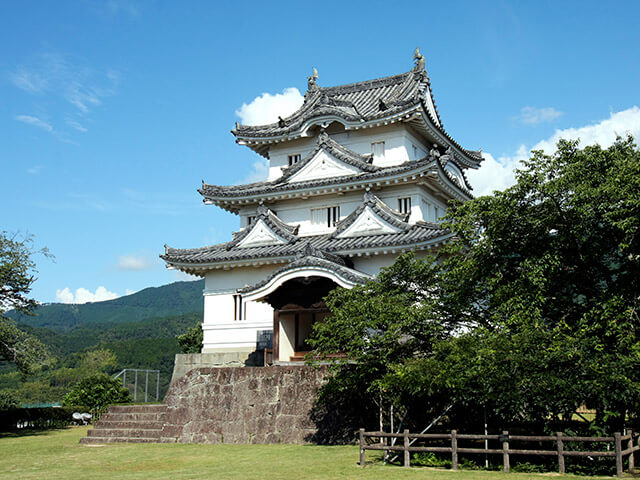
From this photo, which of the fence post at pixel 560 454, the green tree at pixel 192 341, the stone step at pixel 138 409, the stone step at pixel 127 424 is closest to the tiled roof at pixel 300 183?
the stone step at pixel 138 409

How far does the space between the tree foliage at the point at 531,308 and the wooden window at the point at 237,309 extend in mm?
11077

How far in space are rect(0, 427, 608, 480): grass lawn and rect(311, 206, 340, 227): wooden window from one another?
12.1 meters

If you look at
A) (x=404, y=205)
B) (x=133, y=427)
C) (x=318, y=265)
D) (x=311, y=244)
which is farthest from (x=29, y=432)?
(x=404, y=205)

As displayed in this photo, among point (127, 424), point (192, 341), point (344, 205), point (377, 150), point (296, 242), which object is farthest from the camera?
point (192, 341)

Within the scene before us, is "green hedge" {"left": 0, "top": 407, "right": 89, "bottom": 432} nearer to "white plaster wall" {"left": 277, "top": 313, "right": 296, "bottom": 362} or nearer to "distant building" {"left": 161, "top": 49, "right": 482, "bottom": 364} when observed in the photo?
"distant building" {"left": 161, "top": 49, "right": 482, "bottom": 364}

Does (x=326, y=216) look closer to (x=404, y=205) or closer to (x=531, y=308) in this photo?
(x=404, y=205)

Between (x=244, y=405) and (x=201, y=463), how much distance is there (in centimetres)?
461

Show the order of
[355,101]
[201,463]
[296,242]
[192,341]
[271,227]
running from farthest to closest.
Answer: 1. [192,341]
2. [355,101]
3. [271,227]
4. [296,242]
5. [201,463]

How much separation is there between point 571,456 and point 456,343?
3294 mm

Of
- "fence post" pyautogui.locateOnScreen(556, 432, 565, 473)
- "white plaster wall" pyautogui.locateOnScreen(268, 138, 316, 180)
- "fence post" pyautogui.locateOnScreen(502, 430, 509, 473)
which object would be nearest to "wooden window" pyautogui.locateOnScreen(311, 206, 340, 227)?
"white plaster wall" pyautogui.locateOnScreen(268, 138, 316, 180)

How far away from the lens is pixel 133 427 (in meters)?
21.4

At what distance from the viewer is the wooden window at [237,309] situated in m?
27.3

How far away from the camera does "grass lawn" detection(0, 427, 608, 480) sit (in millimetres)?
12898

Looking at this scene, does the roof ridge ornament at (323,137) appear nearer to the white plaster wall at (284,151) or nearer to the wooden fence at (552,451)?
the white plaster wall at (284,151)
